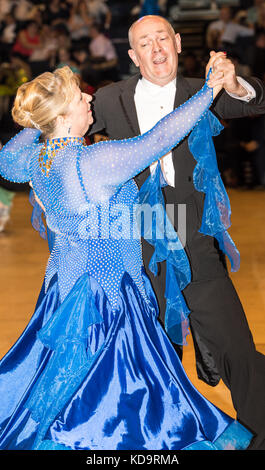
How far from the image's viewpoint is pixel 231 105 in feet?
9.13

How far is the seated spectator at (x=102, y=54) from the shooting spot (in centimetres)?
1017

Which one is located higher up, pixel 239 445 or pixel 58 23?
pixel 58 23

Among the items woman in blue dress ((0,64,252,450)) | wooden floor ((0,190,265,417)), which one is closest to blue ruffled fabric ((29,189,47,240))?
woman in blue dress ((0,64,252,450))

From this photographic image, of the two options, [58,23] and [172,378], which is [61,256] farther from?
[58,23]

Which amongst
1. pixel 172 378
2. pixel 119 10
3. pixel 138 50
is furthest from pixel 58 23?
pixel 172 378

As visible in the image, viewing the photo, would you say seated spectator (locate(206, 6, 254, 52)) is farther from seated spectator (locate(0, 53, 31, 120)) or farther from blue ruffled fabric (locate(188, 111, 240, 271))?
blue ruffled fabric (locate(188, 111, 240, 271))

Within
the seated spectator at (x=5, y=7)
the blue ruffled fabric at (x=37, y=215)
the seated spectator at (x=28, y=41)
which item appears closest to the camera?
the blue ruffled fabric at (x=37, y=215)

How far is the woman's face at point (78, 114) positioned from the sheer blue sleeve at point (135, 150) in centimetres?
10

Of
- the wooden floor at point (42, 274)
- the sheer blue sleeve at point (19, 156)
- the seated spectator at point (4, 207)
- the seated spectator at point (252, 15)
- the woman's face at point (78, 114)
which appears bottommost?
the wooden floor at point (42, 274)

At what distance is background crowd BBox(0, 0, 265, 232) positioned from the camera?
31.3 ft

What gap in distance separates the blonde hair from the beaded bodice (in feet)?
0.36
